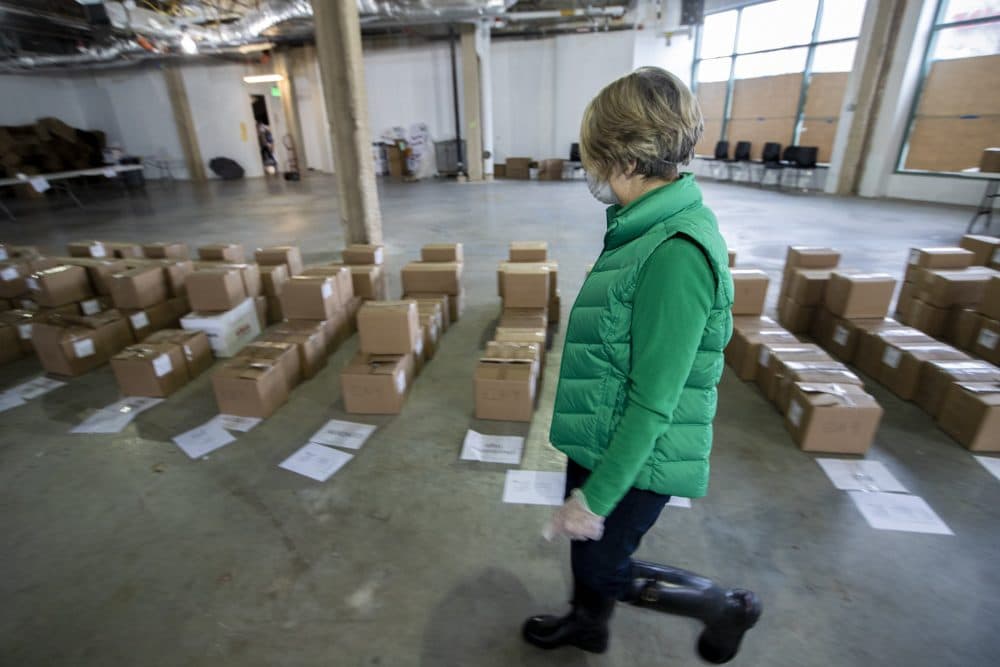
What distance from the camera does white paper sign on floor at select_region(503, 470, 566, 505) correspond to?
1.91 m

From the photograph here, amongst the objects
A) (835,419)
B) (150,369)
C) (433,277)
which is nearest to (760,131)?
A: (433,277)

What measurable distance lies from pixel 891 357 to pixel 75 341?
4758 millimetres

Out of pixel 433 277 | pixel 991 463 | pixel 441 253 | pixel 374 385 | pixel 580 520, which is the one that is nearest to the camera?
pixel 580 520

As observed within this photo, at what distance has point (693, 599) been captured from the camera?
47.5 inches

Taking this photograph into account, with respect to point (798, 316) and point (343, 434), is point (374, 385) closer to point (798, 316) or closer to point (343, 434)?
point (343, 434)

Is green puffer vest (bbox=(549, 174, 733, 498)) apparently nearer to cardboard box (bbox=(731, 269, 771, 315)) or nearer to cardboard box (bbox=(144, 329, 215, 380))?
cardboard box (bbox=(731, 269, 771, 315))

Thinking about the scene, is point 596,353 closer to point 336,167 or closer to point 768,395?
point 768,395

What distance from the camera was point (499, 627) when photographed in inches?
56.5

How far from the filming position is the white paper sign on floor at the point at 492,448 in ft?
7.11

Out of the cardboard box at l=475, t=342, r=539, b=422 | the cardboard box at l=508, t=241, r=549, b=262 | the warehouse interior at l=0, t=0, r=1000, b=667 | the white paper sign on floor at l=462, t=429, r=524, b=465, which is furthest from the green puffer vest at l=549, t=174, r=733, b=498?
the cardboard box at l=508, t=241, r=549, b=262

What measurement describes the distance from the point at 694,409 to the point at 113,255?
4967mm

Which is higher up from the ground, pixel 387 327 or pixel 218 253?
pixel 218 253

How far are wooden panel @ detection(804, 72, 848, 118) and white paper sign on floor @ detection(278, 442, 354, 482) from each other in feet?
33.7

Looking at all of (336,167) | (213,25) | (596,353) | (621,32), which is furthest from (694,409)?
(621,32)
